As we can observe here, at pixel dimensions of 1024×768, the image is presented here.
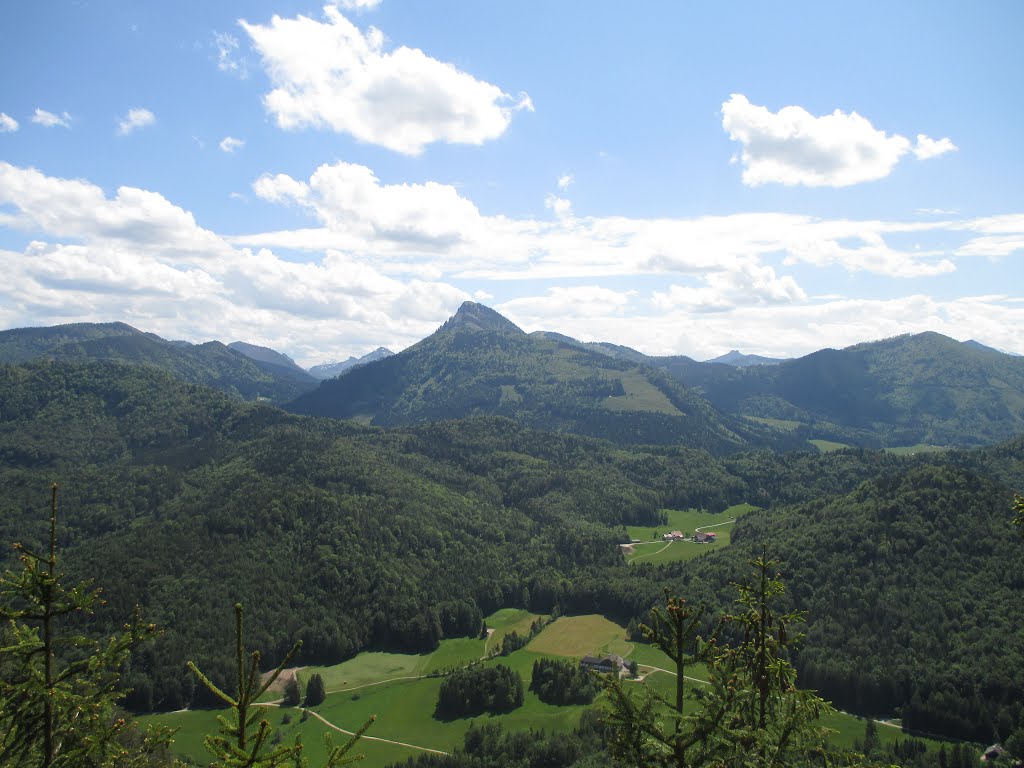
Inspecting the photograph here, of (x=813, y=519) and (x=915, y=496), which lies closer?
A: (x=915, y=496)

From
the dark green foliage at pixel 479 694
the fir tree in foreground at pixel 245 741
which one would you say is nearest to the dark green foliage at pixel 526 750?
the dark green foliage at pixel 479 694

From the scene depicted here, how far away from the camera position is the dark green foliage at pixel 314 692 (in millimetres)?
128375

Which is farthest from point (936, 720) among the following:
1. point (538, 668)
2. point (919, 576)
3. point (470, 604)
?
point (470, 604)

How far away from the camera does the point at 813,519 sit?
18788cm

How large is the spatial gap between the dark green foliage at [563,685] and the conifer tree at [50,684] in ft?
368

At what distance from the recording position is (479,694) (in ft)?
400

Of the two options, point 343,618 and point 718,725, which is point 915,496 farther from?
point 718,725

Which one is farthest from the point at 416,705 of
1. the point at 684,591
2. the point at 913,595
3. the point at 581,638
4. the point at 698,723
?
the point at 698,723

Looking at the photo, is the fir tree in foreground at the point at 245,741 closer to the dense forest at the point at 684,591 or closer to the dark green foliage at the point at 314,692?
the dense forest at the point at 684,591

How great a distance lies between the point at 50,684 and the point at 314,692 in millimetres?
126281

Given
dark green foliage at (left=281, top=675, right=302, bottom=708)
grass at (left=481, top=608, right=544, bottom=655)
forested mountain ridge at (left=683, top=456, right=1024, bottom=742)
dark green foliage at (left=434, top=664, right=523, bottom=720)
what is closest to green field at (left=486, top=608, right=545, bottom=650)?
grass at (left=481, top=608, right=544, bottom=655)

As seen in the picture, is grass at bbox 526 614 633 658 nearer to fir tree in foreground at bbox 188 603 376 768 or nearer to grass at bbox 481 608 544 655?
grass at bbox 481 608 544 655

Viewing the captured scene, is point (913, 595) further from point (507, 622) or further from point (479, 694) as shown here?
point (507, 622)

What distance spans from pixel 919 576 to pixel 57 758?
541ft
